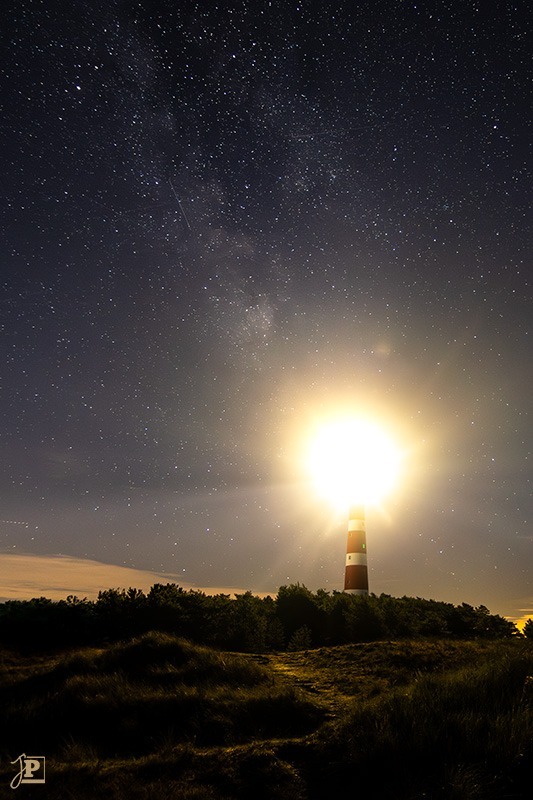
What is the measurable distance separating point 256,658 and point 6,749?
8.12 m

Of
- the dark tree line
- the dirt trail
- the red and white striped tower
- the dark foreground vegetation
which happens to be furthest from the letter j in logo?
the red and white striped tower

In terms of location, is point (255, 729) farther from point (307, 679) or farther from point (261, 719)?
point (307, 679)

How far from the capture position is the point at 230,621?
17609mm

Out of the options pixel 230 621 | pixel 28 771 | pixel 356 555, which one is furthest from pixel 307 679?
pixel 356 555

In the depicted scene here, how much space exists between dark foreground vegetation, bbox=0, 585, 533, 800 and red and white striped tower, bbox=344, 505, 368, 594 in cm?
2215

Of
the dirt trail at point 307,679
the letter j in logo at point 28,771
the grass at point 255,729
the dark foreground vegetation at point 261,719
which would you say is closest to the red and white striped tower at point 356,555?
the dark foreground vegetation at point 261,719

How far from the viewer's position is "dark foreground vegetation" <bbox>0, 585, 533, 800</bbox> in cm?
557

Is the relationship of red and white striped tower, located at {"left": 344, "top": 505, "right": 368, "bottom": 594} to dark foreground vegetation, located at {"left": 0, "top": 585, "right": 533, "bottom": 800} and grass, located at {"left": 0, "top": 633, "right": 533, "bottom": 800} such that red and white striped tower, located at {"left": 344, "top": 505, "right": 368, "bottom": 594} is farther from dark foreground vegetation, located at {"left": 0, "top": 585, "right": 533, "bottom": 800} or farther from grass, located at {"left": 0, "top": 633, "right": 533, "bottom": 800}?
grass, located at {"left": 0, "top": 633, "right": 533, "bottom": 800}

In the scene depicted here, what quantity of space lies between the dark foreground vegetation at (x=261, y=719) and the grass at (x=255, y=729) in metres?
0.02

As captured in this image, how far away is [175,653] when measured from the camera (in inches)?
471

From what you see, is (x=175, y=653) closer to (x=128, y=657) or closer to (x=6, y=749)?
(x=128, y=657)

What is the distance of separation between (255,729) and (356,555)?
31.8 m

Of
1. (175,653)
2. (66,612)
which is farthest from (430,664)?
(66,612)

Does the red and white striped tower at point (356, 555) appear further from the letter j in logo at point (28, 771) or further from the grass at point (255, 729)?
the letter j in logo at point (28, 771)
